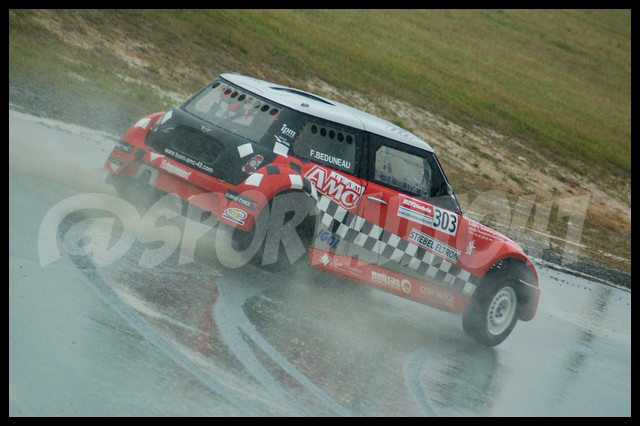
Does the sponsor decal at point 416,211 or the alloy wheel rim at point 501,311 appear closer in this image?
the sponsor decal at point 416,211

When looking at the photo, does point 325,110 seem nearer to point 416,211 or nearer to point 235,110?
point 235,110

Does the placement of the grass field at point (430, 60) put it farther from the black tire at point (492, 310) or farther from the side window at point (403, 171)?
the black tire at point (492, 310)

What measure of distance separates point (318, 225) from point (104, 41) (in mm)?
11957

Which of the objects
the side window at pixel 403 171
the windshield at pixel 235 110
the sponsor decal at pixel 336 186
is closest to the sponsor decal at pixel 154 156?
the windshield at pixel 235 110

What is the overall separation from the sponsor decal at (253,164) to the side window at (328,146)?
356mm

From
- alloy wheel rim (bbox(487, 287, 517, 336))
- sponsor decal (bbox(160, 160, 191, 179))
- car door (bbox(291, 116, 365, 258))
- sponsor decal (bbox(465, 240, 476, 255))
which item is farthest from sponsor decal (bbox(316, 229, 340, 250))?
alloy wheel rim (bbox(487, 287, 517, 336))

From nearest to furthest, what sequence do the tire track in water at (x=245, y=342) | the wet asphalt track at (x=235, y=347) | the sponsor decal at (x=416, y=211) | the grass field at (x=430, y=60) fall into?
the wet asphalt track at (x=235, y=347) < the tire track in water at (x=245, y=342) < the sponsor decal at (x=416, y=211) < the grass field at (x=430, y=60)

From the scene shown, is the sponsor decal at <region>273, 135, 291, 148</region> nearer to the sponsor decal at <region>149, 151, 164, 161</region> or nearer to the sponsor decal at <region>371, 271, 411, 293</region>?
the sponsor decal at <region>149, 151, 164, 161</region>

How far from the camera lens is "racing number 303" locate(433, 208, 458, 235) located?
857 centimetres

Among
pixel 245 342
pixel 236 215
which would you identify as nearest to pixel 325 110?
pixel 236 215

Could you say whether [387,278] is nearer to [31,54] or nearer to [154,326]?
[154,326]

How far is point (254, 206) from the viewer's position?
7.61m

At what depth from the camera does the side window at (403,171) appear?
8469mm
